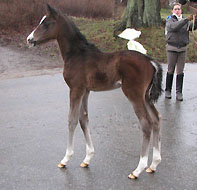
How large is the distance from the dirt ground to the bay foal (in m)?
6.51

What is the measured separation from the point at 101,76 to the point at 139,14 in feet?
40.6

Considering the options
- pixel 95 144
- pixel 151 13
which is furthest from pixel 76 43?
pixel 151 13

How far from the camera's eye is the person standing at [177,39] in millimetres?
7477

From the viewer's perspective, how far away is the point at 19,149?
516 cm

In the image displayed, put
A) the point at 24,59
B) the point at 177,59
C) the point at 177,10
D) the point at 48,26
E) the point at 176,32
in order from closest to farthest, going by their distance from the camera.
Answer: the point at 48,26
the point at 177,10
the point at 176,32
the point at 177,59
the point at 24,59

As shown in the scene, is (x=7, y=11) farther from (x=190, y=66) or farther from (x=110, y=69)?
(x=110, y=69)

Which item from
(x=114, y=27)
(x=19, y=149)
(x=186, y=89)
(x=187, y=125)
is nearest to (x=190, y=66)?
(x=186, y=89)

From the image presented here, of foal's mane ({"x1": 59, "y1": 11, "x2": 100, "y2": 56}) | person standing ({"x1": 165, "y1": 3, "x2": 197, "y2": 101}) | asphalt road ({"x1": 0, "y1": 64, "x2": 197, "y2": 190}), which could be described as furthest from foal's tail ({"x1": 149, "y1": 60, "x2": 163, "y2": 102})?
person standing ({"x1": 165, "y1": 3, "x2": 197, "y2": 101})

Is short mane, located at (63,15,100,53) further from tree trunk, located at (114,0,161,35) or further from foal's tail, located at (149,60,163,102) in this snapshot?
tree trunk, located at (114,0,161,35)

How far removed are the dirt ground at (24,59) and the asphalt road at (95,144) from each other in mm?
2755

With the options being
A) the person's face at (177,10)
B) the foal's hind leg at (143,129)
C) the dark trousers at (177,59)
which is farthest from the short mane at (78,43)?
the dark trousers at (177,59)

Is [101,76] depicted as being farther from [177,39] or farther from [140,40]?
[140,40]

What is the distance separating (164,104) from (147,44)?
7.30m

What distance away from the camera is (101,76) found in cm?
419
